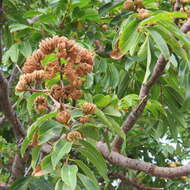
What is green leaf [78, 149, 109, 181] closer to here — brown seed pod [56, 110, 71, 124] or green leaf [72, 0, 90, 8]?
brown seed pod [56, 110, 71, 124]

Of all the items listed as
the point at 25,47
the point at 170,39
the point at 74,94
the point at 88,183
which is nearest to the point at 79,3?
the point at 25,47

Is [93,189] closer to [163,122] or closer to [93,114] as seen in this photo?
[93,114]

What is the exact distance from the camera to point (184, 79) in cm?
134

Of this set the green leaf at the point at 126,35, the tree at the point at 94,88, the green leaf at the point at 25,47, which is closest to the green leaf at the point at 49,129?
the tree at the point at 94,88

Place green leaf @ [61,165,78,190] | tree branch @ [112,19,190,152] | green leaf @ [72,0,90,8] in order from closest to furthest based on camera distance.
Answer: green leaf @ [61,165,78,190]
tree branch @ [112,19,190,152]
green leaf @ [72,0,90,8]

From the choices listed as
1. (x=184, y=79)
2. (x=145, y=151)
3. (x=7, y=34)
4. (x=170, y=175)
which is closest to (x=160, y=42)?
(x=184, y=79)

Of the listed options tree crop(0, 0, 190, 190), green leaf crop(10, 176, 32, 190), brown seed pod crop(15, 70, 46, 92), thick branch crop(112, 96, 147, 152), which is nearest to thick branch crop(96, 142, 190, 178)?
tree crop(0, 0, 190, 190)

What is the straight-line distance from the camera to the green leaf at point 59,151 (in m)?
0.92

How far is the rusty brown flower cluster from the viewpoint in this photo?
36.8 inches

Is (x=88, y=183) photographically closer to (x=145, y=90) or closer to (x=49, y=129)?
(x=49, y=129)

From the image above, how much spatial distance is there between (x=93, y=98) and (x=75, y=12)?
54 centimetres

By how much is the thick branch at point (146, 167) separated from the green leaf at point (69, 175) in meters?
0.41

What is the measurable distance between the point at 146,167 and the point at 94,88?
0.51 metres

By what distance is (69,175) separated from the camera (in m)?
0.93
